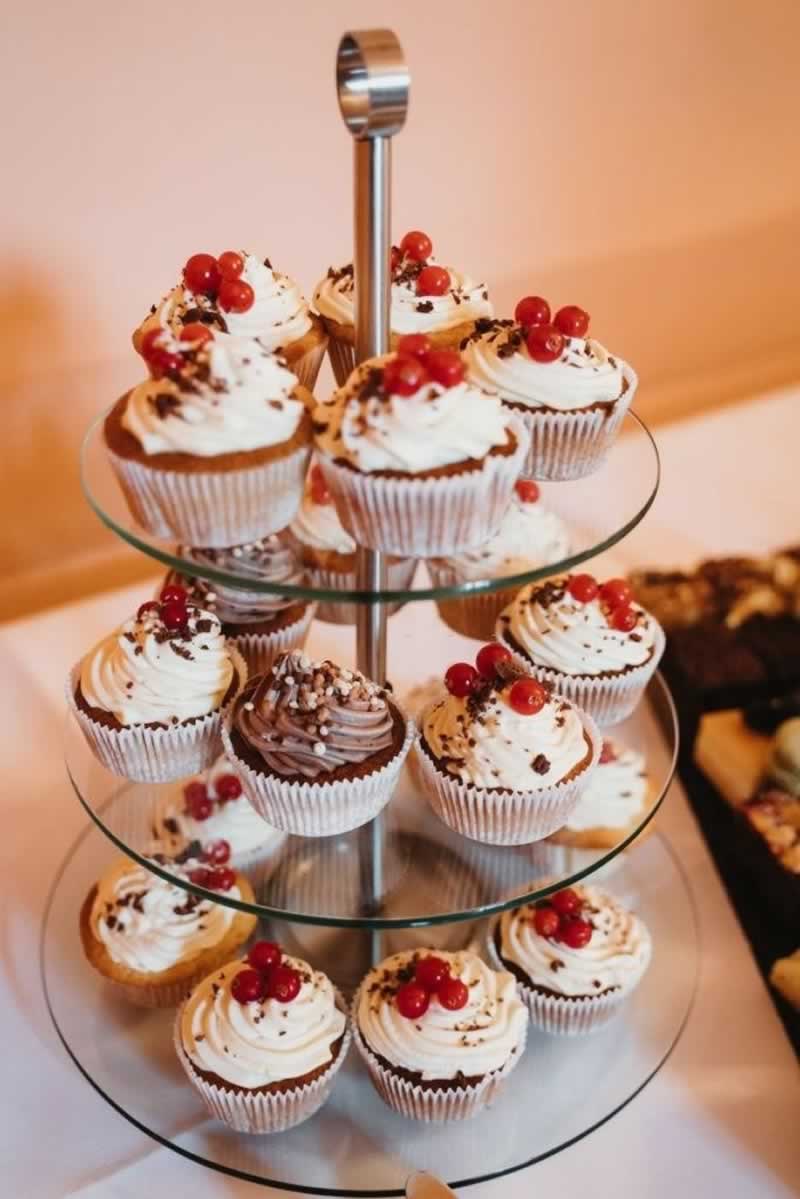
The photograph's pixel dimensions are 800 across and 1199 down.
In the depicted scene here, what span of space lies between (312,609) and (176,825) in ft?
1.01

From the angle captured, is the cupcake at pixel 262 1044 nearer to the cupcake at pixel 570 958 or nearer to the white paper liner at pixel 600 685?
the cupcake at pixel 570 958

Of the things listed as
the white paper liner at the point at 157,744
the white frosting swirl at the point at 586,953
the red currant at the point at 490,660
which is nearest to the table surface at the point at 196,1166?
the white frosting swirl at the point at 586,953

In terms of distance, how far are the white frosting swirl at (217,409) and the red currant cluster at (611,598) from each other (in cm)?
50

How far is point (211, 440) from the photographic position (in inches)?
37.3

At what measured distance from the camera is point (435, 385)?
94 centimetres

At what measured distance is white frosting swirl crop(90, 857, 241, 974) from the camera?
4.40ft

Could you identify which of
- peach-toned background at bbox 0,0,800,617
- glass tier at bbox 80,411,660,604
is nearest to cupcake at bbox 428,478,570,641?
glass tier at bbox 80,411,660,604

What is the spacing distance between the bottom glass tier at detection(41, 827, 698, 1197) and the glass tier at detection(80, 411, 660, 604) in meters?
0.53

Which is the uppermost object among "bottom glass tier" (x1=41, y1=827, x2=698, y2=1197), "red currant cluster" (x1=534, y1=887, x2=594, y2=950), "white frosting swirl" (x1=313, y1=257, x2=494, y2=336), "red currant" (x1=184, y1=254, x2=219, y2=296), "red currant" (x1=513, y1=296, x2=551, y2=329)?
"red currant" (x1=184, y1=254, x2=219, y2=296)

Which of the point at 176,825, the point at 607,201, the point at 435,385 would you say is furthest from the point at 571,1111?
the point at 607,201

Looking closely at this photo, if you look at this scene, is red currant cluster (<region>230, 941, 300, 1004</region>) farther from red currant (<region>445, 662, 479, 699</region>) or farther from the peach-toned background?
the peach-toned background

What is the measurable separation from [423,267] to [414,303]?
0.05m

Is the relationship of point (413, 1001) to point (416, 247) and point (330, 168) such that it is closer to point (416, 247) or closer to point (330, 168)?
point (416, 247)

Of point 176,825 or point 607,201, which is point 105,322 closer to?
point 176,825
